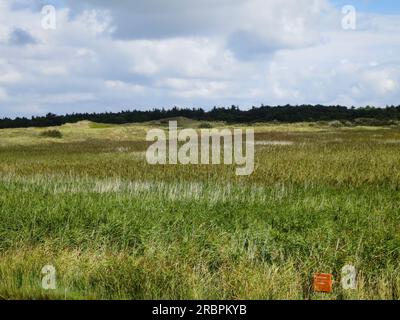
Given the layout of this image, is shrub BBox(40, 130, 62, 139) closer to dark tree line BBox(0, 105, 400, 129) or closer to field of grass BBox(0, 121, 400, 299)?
field of grass BBox(0, 121, 400, 299)

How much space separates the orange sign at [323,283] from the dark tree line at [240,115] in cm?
11971

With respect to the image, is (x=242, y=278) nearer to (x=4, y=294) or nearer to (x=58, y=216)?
(x=4, y=294)

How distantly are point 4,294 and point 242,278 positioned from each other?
3.34 metres

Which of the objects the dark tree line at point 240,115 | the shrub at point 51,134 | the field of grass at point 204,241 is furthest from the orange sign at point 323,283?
the dark tree line at point 240,115

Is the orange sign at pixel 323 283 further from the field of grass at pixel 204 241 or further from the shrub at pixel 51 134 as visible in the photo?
the shrub at pixel 51 134

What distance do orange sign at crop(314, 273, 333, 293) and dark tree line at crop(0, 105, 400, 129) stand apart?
120 m

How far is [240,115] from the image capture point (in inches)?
6368

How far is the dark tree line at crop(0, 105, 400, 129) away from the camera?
137 m

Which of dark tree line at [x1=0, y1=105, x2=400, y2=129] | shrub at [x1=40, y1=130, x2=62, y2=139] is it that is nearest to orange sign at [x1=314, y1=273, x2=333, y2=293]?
shrub at [x1=40, y1=130, x2=62, y2=139]
